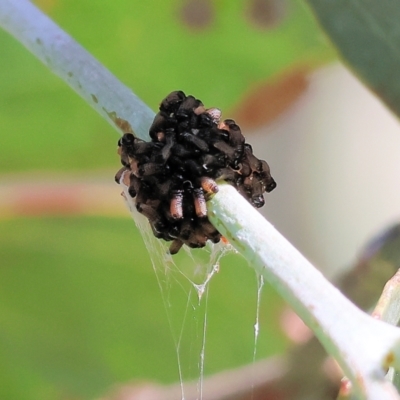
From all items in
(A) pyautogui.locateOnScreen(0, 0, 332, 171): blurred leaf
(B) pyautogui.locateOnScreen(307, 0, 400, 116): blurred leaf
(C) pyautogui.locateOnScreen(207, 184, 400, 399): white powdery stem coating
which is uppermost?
(A) pyautogui.locateOnScreen(0, 0, 332, 171): blurred leaf

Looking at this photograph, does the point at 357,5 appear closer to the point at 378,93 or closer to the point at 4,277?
the point at 378,93

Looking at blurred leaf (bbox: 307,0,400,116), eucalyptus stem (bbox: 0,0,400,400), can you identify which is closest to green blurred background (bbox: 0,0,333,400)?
blurred leaf (bbox: 307,0,400,116)

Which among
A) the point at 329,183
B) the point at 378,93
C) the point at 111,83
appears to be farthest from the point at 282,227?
the point at 111,83

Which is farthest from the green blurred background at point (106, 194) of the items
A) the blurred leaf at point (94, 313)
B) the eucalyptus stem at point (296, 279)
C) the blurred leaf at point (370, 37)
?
the eucalyptus stem at point (296, 279)

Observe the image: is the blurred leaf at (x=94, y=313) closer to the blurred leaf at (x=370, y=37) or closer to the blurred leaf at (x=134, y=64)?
the blurred leaf at (x=134, y=64)

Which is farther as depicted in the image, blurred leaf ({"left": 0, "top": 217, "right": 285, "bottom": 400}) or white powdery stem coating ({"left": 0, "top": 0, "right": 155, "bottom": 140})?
blurred leaf ({"left": 0, "top": 217, "right": 285, "bottom": 400})

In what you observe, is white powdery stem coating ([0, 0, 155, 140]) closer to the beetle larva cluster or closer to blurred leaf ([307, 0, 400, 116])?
the beetle larva cluster

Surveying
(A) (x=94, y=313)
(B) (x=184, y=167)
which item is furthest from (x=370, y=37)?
(A) (x=94, y=313)
